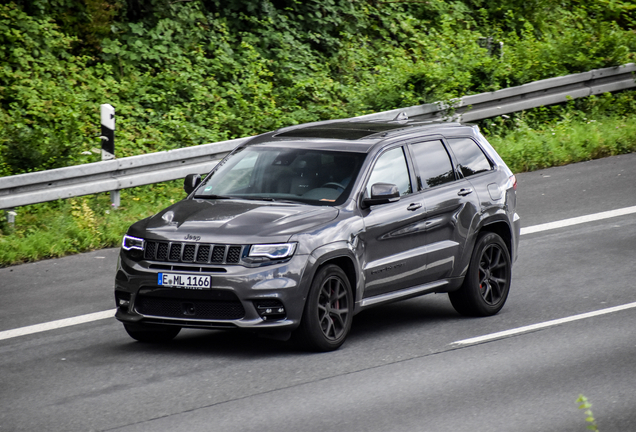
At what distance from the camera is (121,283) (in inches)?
302

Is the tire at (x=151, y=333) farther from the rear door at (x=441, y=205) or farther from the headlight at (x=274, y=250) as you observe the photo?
the rear door at (x=441, y=205)

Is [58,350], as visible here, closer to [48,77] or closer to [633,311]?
[633,311]

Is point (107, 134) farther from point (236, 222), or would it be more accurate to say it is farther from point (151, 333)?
point (236, 222)

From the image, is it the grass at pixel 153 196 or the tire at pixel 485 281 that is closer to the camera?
the tire at pixel 485 281

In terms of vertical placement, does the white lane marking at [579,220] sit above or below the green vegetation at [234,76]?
below

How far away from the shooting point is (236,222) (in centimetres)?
746

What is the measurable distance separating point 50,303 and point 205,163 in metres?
4.55

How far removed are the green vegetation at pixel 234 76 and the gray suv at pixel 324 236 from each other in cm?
506

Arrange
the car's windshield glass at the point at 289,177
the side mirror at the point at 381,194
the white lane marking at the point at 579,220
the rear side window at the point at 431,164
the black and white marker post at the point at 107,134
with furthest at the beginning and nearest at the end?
the black and white marker post at the point at 107,134
the white lane marking at the point at 579,220
the rear side window at the point at 431,164
the car's windshield glass at the point at 289,177
the side mirror at the point at 381,194

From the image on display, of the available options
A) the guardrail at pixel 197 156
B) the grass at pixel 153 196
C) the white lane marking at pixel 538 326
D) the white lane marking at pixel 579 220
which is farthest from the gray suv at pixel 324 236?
the guardrail at pixel 197 156

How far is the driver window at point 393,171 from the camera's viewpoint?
832 centimetres

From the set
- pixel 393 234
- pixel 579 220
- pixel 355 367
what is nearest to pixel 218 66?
pixel 579 220

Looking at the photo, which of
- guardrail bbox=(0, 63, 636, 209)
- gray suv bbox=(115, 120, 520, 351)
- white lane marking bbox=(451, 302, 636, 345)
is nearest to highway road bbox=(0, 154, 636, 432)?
white lane marking bbox=(451, 302, 636, 345)

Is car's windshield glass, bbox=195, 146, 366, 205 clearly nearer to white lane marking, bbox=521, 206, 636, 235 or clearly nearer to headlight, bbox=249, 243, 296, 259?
headlight, bbox=249, 243, 296, 259
